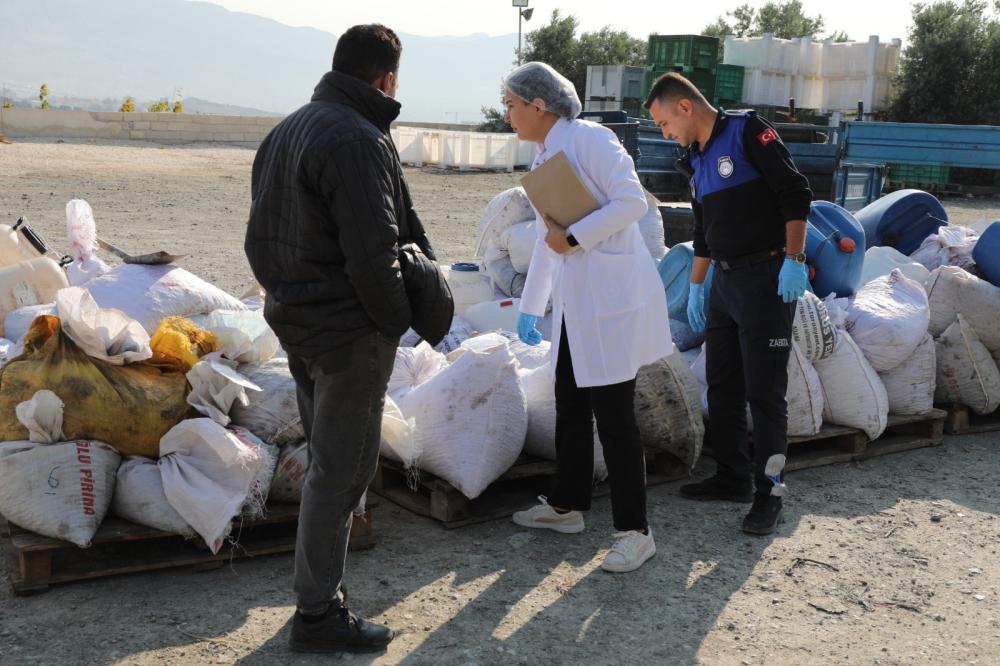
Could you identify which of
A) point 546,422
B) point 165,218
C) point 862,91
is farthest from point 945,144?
point 546,422

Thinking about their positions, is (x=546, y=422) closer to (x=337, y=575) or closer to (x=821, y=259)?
(x=337, y=575)

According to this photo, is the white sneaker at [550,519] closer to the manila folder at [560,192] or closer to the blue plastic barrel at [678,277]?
the manila folder at [560,192]

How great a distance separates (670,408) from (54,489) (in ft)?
7.41

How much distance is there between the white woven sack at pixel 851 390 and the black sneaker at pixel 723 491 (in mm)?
739

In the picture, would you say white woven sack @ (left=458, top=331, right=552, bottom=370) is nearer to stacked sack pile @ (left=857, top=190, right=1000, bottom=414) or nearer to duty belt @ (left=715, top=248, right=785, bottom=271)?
duty belt @ (left=715, top=248, right=785, bottom=271)

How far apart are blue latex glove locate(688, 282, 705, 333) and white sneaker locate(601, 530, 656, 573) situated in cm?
118

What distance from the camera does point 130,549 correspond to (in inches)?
129

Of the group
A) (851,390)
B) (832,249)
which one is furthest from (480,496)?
(832,249)

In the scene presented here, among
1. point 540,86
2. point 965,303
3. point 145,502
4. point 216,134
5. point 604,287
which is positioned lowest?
point 145,502

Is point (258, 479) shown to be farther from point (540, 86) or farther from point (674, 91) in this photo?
point (674, 91)

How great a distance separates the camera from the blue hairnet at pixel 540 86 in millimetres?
3191

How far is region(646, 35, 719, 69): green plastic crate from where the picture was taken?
20047 mm

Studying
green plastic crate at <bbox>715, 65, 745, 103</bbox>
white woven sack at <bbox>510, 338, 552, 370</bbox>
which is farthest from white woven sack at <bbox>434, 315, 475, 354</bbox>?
green plastic crate at <bbox>715, 65, 745, 103</bbox>

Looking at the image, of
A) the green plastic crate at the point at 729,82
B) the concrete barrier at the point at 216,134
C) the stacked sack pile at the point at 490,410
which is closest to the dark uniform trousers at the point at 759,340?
the stacked sack pile at the point at 490,410
